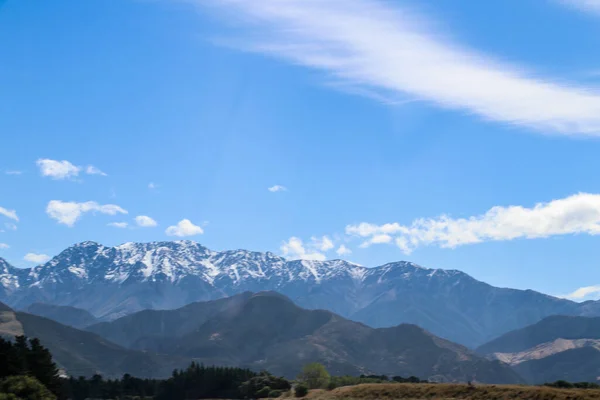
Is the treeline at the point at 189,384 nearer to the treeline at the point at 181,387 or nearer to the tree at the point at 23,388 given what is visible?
the treeline at the point at 181,387

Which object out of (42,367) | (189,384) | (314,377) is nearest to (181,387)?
(189,384)

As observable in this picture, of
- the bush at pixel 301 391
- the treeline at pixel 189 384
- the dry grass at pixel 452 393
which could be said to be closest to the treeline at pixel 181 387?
the treeline at pixel 189 384

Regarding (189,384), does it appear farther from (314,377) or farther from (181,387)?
(314,377)

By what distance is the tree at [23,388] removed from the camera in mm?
88688

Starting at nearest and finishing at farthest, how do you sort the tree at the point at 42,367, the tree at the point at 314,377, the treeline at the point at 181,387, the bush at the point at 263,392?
the tree at the point at 42,367 → the bush at the point at 263,392 → the tree at the point at 314,377 → the treeline at the point at 181,387

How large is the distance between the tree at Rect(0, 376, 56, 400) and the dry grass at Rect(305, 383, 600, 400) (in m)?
52.2

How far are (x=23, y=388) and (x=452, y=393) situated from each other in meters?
64.3

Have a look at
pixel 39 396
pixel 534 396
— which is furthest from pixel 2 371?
pixel 534 396

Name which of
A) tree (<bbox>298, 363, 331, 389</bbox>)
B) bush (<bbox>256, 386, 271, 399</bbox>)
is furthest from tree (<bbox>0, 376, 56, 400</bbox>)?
tree (<bbox>298, 363, 331, 389</bbox>)

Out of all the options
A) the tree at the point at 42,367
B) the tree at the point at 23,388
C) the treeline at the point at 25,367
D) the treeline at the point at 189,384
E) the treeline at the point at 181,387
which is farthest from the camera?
the treeline at the point at 181,387

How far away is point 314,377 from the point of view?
17750 cm

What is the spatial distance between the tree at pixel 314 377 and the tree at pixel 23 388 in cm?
9089

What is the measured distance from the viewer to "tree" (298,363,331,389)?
17400 cm

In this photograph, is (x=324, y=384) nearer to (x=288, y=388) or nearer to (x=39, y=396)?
(x=288, y=388)
